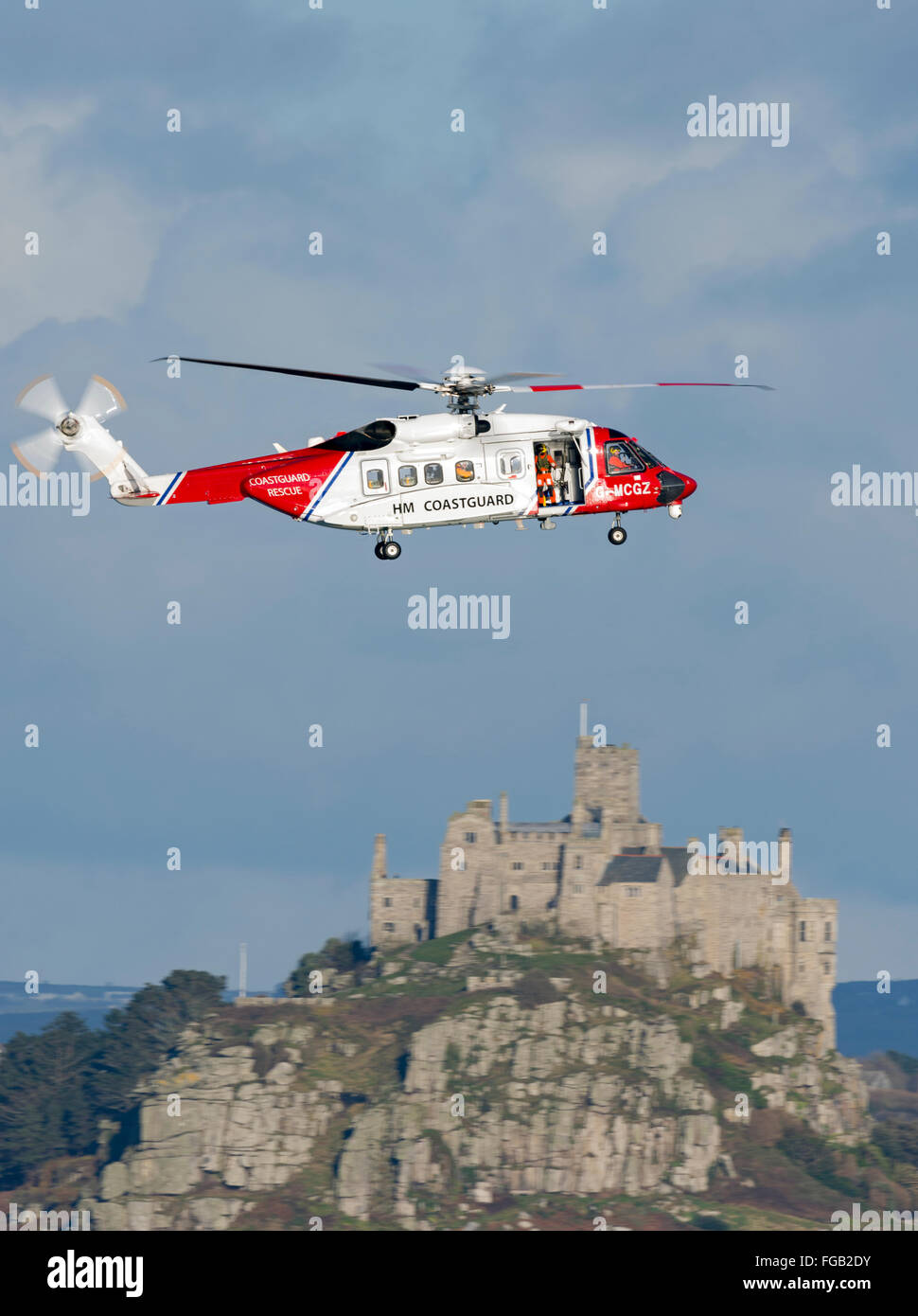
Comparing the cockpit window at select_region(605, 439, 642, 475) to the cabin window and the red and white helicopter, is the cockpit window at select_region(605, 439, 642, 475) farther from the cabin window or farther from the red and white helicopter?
the cabin window

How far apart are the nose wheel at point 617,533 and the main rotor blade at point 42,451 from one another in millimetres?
17761

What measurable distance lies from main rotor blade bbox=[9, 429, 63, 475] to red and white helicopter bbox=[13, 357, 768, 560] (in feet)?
0.10

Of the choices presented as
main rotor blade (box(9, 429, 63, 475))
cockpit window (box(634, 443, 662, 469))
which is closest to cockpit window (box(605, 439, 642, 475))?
cockpit window (box(634, 443, 662, 469))

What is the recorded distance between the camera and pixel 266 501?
2438 inches

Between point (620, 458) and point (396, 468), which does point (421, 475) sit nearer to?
point (396, 468)

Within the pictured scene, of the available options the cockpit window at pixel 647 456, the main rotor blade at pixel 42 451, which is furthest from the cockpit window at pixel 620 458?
the main rotor blade at pixel 42 451

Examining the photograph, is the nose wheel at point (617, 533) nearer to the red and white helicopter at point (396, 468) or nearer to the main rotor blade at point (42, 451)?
the red and white helicopter at point (396, 468)

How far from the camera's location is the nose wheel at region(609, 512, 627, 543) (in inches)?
2596

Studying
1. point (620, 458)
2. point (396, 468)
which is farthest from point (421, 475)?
point (620, 458)

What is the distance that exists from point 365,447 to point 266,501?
3.39 metres

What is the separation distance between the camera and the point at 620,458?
6688cm

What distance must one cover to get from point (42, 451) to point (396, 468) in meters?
11.6
